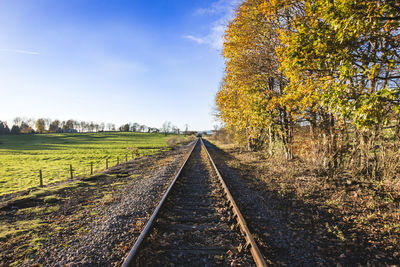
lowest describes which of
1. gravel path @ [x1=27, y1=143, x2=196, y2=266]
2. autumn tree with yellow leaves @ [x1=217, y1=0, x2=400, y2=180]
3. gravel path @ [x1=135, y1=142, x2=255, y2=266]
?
gravel path @ [x1=27, y1=143, x2=196, y2=266]

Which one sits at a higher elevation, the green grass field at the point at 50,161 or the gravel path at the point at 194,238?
the gravel path at the point at 194,238

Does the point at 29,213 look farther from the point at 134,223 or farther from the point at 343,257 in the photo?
the point at 343,257

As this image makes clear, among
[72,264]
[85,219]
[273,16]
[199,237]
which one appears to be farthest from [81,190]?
[273,16]

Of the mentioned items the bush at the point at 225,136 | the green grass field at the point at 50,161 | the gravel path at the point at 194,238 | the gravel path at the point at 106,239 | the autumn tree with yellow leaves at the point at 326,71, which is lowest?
the green grass field at the point at 50,161

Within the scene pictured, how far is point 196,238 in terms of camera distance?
13.0 ft

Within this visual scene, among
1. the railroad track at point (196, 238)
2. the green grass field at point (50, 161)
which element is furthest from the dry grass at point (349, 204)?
the green grass field at point (50, 161)

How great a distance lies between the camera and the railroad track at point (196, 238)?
129 inches

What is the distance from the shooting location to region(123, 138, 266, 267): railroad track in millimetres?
3286

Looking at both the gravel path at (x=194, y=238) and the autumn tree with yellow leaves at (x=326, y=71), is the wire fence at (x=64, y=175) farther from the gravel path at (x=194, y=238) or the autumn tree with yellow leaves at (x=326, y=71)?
the autumn tree with yellow leaves at (x=326, y=71)

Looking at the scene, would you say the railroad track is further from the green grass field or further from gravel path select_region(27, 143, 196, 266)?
the green grass field

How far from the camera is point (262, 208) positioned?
218 inches

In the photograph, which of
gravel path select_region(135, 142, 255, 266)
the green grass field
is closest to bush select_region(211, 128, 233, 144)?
the green grass field

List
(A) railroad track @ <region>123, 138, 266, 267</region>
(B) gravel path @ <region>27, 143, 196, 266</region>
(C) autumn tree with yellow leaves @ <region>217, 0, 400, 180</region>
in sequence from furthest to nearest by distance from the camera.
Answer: (C) autumn tree with yellow leaves @ <region>217, 0, 400, 180</region> < (B) gravel path @ <region>27, 143, 196, 266</region> < (A) railroad track @ <region>123, 138, 266, 267</region>

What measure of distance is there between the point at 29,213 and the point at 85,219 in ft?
7.80
